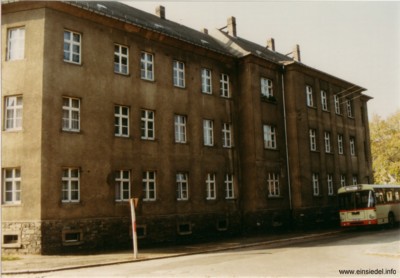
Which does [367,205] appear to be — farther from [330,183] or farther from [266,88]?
[266,88]

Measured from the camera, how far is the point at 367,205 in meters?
24.4

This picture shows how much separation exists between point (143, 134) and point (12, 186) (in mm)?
6450

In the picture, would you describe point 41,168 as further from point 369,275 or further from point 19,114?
point 369,275

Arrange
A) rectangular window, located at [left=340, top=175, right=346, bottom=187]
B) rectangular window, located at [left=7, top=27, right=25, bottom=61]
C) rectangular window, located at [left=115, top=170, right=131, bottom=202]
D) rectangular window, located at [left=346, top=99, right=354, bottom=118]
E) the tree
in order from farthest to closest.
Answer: the tree, rectangular window, located at [left=346, top=99, right=354, bottom=118], rectangular window, located at [left=340, top=175, right=346, bottom=187], rectangular window, located at [left=115, top=170, right=131, bottom=202], rectangular window, located at [left=7, top=27, right=25, bottom=61]

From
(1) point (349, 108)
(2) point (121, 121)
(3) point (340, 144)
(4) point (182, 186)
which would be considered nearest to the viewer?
(2) point (121, 121)

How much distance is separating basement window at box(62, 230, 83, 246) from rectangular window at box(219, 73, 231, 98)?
12305 mm

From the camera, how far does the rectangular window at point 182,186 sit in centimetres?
2172

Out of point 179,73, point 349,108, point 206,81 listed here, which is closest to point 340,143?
point 349,108

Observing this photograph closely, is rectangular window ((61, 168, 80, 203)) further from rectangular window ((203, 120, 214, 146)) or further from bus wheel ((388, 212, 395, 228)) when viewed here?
bus wheel ((388, 212, 395, 228))

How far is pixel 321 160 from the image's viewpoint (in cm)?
3014

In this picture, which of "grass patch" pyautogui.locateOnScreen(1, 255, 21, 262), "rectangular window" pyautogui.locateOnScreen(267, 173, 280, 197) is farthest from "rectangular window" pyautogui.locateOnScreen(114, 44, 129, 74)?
"rectangular window" pyautogui.locateOnScreen(267, 173, 280, 197)

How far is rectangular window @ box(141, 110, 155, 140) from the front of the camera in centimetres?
2063

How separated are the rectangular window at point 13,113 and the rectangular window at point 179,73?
8297 millimetres

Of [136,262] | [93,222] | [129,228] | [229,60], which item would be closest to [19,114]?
[93,222]
